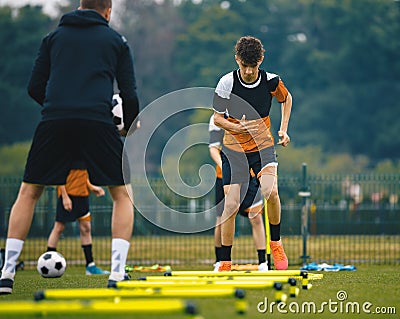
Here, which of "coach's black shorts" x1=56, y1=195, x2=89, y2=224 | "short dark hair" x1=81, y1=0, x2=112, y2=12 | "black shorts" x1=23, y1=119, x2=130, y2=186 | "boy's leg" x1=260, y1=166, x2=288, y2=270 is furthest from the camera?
"coach's black shorts" x1=56, y1=195, x2=89, y2=224

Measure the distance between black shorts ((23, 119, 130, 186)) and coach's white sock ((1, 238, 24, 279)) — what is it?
572mm

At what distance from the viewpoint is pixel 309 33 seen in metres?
71.4

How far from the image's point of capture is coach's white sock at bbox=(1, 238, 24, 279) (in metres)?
7.79

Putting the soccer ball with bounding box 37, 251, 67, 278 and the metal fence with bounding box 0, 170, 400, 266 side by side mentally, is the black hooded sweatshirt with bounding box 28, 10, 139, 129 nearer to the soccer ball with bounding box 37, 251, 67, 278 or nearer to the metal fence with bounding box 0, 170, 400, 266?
the soccer ball with bounding box 37, 251, 67, 278

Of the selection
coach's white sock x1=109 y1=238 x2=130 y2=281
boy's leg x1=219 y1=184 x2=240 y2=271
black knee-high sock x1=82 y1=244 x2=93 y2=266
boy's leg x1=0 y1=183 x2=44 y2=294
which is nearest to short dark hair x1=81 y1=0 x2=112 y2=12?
boy's leg x1=0 y1=183 x2=44 y2=294

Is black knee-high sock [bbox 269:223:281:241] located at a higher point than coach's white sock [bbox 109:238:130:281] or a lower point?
higher

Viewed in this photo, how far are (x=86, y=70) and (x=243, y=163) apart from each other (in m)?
2.95

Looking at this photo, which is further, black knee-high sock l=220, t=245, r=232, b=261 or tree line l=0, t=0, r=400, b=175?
tree line l=0, t=0, r=400, b=175

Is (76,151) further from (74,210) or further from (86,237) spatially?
(86,237)

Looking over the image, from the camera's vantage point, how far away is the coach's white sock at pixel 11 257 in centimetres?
779

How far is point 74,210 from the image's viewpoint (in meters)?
13.2

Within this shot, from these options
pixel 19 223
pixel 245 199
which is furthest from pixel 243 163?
pixel 19 223

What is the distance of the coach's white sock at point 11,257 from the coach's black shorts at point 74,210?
5180 millimetres

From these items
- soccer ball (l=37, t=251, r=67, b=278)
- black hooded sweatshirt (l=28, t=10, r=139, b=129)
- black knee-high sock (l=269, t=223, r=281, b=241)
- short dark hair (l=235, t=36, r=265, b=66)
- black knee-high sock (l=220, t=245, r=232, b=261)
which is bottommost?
soccer ball (l=37, t=251, r=67, b=278)
